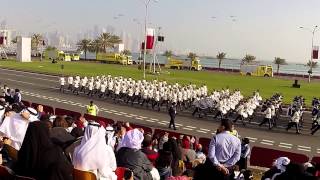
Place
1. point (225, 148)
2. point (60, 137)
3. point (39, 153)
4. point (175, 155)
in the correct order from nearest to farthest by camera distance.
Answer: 1. point (39, 153)
2. point (60, 137)
3. point (225, 148)
4. point (175, 155)

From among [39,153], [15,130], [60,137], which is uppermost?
[39,153]

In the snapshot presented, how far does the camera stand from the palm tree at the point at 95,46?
136 m

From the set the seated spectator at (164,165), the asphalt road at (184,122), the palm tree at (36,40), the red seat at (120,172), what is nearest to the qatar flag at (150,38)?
the asphalt road at (184,122)

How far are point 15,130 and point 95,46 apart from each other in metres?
128

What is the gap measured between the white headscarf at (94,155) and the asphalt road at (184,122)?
17938 mm

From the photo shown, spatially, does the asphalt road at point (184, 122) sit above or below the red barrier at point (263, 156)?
below

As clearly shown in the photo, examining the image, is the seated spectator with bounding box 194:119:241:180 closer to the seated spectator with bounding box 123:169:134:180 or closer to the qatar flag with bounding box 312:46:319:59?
the seated spectator with bounding box 123:169:134:180

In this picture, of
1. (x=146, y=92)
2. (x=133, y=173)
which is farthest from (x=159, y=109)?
(x=133, y=173)

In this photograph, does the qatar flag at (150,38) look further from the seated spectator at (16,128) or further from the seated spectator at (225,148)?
the seated spectator at (225,148)

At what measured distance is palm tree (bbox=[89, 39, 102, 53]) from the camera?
5354 inches

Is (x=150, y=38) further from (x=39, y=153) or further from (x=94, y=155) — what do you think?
(x=39, y=153)

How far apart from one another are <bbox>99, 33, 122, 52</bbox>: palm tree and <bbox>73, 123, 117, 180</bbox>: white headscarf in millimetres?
130260

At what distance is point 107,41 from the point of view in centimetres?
13725

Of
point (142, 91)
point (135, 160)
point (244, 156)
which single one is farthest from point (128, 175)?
point (142, 91)
